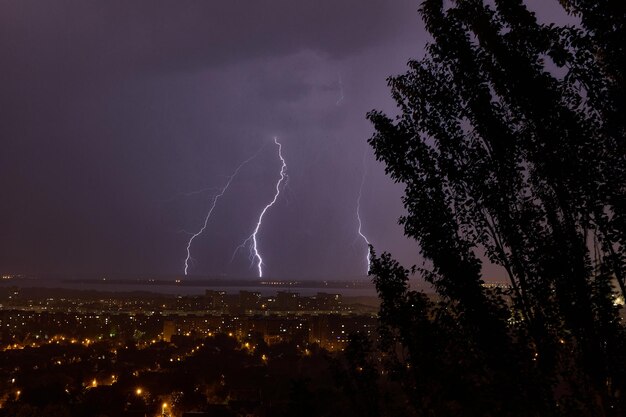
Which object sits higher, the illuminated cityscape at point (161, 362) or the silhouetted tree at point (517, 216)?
the silhouetted tree at point (517, 216)

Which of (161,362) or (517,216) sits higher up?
(517,216)

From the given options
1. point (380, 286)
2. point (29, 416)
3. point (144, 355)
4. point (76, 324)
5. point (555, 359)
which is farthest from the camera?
point (76, 324)

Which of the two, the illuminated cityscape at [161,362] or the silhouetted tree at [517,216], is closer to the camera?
the silhouetted tree at [517,216]

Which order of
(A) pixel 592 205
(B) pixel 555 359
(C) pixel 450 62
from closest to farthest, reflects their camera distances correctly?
(A) pixel 592 205, (B) pixel 555 359, (C) pixel 450 62

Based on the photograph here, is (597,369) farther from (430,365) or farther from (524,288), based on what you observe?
(430,365)

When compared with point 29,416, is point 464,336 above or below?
above

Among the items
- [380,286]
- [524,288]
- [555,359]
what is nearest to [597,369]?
[555,359]

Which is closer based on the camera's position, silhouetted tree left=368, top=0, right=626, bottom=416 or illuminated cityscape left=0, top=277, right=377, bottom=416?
silhouetted tree left=368, top=0, right=626, bottom=416

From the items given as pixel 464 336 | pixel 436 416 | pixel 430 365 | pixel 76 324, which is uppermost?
pixel 464 336

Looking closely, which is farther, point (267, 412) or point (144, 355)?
point (144, 355)

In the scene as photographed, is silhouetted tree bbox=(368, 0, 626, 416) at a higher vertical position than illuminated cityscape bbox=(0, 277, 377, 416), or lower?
higher

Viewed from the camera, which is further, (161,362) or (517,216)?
(161,362)
